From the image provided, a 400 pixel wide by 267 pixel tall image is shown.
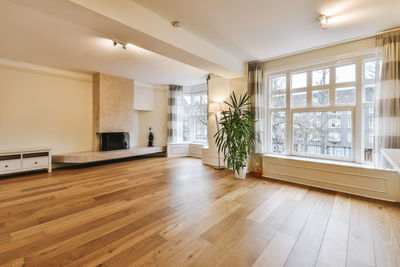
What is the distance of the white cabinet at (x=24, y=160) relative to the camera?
376 cm

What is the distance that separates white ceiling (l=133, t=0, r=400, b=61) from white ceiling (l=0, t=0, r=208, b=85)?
1.44 m

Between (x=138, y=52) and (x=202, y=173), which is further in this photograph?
(x=202, y=173)

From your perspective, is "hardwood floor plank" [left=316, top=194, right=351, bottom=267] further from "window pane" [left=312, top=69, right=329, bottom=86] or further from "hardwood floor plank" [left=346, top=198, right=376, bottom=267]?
"window pane" [left=312, top=69, right=329, bottom=86]

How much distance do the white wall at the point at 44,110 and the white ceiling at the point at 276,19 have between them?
4075 mm

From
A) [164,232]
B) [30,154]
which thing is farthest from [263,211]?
[30,154]

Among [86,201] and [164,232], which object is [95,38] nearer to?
[86,201]

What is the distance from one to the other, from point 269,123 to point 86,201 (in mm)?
3840

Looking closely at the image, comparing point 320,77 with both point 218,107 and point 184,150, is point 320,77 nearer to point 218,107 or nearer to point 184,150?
point 218,107

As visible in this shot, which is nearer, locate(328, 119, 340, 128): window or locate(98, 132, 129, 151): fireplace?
locate(328, 119, 340, 128): window

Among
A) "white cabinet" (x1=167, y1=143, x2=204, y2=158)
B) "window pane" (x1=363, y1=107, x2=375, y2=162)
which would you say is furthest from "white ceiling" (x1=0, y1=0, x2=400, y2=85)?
"white cabinet" (x1=167, y1=143, x2=204, y2=158)

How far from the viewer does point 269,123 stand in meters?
4.16

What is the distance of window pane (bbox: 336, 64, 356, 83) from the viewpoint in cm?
322

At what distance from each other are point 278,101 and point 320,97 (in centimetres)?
80

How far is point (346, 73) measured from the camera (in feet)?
10.8
